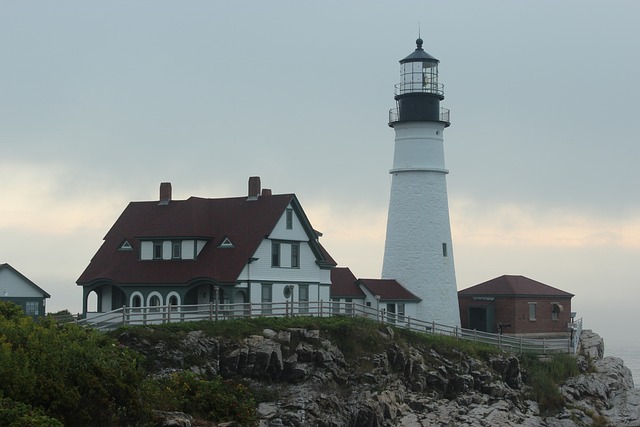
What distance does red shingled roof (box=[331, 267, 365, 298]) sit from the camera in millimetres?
48219

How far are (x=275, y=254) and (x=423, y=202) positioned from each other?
32.4ft

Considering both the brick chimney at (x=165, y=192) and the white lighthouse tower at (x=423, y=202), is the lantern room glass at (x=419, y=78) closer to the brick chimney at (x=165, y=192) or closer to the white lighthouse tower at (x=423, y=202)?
the white lighthouse tower at (x=423, y=202)

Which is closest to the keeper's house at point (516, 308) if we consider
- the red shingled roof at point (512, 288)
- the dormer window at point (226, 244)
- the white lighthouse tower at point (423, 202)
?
the red shingled roof at point (512, 288)

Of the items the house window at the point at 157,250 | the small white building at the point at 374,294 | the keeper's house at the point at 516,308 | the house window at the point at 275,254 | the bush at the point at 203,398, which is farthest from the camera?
the keeper's house at the point at 516,308

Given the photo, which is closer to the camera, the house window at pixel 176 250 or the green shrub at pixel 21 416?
the green shrub at pixel 21 416

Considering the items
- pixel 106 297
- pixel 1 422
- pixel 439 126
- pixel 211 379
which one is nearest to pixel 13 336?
pixel 1 422

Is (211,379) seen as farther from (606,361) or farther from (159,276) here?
(606,361)

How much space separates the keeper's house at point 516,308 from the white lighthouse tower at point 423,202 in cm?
288

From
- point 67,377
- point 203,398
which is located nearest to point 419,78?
point 203,398

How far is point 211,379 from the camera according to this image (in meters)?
32.3

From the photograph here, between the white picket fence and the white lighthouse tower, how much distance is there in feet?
6.00

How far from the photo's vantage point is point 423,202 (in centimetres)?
4975

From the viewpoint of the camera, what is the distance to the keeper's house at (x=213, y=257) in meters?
41.5

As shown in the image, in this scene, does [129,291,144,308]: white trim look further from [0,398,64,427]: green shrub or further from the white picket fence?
[0,398,64,427]: green shrub
